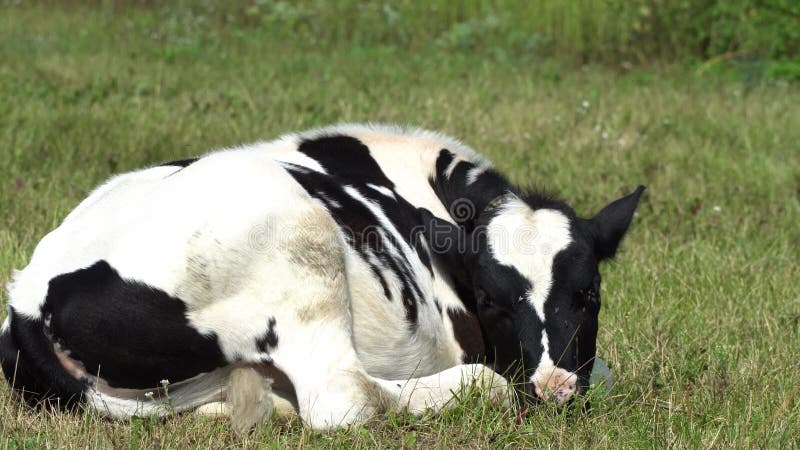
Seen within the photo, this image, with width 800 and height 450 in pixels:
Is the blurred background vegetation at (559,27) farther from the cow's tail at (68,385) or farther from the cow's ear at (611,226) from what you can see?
the cow's tail at (68,385)

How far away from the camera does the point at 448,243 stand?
172 inches

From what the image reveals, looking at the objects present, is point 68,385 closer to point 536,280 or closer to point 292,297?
point 292,297

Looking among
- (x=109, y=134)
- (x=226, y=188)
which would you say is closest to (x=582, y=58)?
(x=109, y=134)

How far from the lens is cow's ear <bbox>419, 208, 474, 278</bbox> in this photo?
14.3 ft

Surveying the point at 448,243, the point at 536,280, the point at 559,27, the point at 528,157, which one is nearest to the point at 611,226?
the point at 536,280

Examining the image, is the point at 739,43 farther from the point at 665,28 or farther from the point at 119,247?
the point at 119,247

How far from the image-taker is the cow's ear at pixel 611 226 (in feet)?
14.5

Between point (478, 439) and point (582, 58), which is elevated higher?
point (478, 439)

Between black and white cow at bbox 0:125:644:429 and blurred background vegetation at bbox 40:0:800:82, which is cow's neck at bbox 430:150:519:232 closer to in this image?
black and white cow at bbox 0:125:644:429

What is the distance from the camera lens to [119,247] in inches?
152

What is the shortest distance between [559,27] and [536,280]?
10.2 meters

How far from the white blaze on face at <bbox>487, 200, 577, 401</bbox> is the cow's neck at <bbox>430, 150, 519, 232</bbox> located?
0.21 metres

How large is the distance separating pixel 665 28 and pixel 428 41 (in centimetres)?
280

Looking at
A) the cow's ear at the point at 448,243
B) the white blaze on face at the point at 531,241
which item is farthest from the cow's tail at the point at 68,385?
the white blaze on face at the point at 531,241
